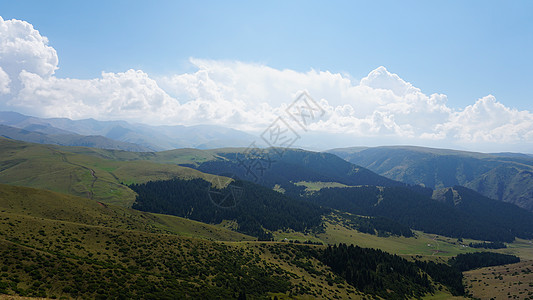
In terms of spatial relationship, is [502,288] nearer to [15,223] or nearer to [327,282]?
[327,282]

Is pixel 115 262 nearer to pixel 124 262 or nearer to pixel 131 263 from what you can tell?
pixel 124 262

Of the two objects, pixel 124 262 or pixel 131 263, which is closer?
pixel 124 262

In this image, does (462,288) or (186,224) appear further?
(186,224)

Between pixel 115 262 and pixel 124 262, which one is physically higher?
pixel 115 262

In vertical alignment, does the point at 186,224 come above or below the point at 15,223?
below

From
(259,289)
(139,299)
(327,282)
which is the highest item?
(139,299)

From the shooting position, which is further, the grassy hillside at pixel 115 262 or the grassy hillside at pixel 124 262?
the grassy hillside at pixel 124 262

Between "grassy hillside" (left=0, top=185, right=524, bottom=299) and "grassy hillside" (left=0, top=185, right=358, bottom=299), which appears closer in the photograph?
"grassy hillside" (left=0, top=185, right=358, bottom=299)

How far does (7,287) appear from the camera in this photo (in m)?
32.4

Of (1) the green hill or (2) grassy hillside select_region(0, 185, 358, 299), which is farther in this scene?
(1) the green hill

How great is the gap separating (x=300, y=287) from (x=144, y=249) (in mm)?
45777

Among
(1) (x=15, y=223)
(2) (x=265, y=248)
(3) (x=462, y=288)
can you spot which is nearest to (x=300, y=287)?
(2) (x=265, y=248)

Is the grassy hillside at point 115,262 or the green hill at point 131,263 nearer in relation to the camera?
the grassy hillside at point 115,262

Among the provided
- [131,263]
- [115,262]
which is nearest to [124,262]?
[131,263]
